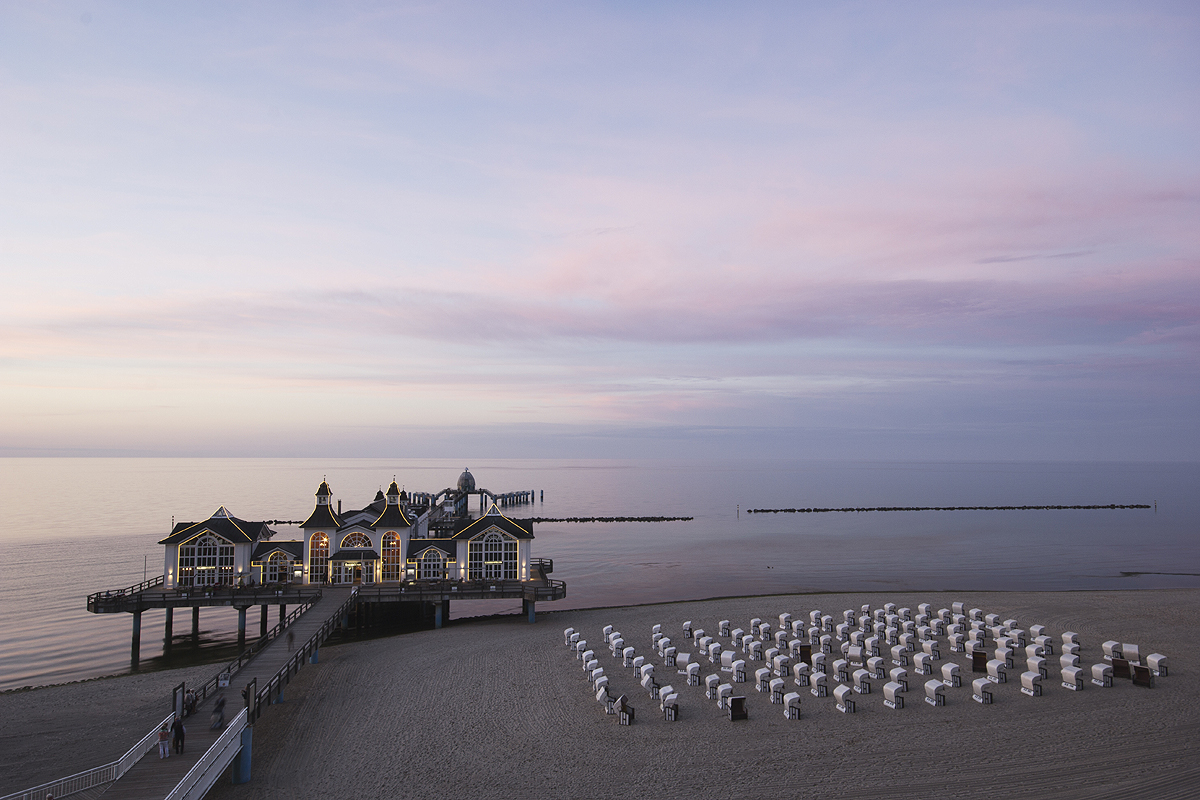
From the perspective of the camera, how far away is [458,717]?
2405 cm

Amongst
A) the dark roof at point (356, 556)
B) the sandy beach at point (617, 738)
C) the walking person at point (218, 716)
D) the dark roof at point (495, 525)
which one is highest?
the dark roof at point (495, 525)

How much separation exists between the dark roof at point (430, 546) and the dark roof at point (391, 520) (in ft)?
4.37

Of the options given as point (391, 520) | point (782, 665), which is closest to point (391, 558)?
point (391, 520)

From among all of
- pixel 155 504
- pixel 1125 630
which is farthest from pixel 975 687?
pixel 155 504

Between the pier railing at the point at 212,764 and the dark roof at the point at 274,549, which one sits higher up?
the dark roof at the point at 274,549

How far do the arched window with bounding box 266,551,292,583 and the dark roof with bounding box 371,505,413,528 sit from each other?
521cm

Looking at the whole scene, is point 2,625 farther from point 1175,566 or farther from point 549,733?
point 1175,566

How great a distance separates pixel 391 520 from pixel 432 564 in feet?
11.6

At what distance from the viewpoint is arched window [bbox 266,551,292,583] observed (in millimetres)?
41719

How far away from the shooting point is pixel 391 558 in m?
42.6

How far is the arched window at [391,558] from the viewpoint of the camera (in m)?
42.5

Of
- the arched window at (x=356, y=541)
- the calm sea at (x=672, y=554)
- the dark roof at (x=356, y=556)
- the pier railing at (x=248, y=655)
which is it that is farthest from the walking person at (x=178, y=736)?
the arched window at (x=356, y=541)

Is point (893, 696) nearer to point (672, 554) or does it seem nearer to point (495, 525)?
point (495, 525)

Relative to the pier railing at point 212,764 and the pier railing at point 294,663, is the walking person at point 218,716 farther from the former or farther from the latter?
the pier railing at point 294,663
